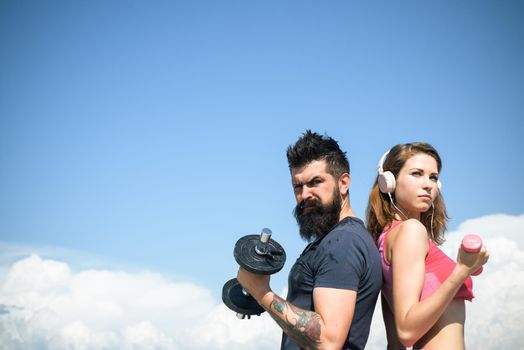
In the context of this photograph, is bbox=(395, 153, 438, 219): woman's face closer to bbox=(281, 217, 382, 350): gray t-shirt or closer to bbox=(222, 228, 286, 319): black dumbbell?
bbox=(281, 217, 382, 350): gray t-shirt

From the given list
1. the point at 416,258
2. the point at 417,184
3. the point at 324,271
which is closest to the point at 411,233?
the point at 416,258

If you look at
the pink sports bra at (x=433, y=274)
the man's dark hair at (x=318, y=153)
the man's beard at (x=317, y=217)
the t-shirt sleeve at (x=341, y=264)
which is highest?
the man's dark hair at (x=318, y=153)

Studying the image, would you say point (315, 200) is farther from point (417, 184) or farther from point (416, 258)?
point (416, 258)

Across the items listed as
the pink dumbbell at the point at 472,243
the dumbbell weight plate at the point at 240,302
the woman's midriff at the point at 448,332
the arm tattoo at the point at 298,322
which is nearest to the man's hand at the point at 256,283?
the arm tattoo at the point at 298,322

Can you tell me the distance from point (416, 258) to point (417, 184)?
766 millimetres

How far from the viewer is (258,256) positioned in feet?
14.6

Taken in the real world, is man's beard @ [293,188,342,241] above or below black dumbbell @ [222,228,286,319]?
above

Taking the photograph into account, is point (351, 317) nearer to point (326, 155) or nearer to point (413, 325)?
point (413, 325)

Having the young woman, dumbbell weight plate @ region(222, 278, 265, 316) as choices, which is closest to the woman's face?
the young woman

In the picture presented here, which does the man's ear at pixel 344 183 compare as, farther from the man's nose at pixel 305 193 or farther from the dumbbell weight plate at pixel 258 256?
the dumbbell weight plate at pixel 258 256

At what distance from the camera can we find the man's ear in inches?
198

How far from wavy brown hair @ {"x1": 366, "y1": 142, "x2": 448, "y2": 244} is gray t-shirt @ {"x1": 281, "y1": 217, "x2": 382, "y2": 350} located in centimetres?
33

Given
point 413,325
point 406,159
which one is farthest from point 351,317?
point 406,159

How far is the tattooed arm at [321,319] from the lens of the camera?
13.6ft
